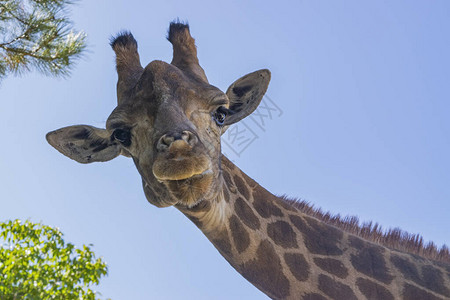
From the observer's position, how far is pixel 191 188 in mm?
3582

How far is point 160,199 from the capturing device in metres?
3.85

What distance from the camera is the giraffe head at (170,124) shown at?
11.6 ft

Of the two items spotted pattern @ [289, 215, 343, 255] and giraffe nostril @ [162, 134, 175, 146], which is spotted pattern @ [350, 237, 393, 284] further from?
giraffe nostril @ [162, 134, 175, 146]

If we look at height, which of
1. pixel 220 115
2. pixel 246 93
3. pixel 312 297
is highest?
pixel 246 93

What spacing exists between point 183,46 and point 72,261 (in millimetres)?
3541

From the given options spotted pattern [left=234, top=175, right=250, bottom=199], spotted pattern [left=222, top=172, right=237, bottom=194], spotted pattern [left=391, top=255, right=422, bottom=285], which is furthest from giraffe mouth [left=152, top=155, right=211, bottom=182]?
spotted pattern [left=391, top=255, right=422, bottom=285]

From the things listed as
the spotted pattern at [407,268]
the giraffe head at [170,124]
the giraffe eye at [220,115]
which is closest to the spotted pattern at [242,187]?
the giraffe head at [170,124]

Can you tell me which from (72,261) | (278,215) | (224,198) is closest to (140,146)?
(224,198)

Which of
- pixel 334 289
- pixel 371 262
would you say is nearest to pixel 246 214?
pixel 334 289

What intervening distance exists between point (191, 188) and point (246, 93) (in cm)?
146

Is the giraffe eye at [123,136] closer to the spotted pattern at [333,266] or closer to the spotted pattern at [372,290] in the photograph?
the spotted pattern at [333,266]

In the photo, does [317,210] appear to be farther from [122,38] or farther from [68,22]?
[68,22]

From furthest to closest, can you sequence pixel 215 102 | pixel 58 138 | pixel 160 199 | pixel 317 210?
1. pixel 317 210
2. pixel 58 138
3. pixel 215 102
4. pixel 160 199

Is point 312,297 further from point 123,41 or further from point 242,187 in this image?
point 123,41
